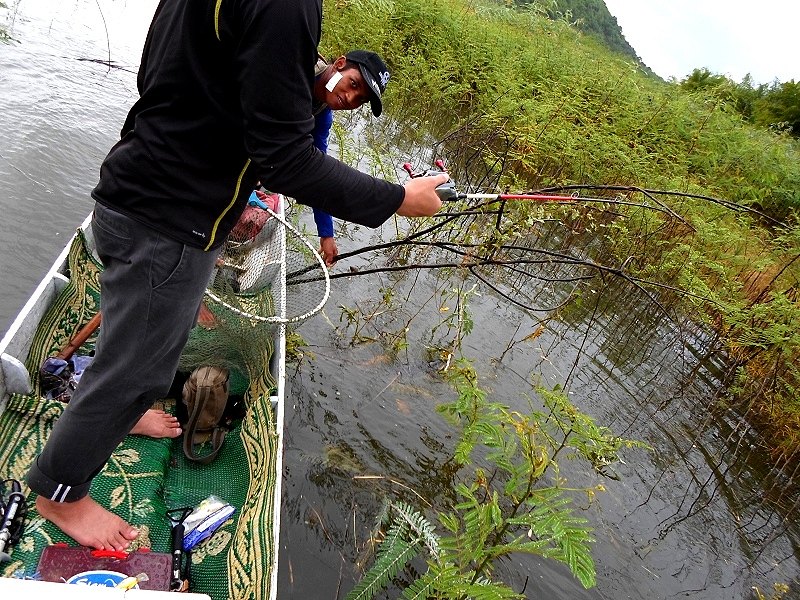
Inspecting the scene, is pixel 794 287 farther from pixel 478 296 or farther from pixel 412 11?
pixel 412 11

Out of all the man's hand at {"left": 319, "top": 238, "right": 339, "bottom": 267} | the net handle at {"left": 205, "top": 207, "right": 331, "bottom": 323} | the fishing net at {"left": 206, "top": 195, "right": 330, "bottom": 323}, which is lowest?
the fishing net at {"left": 206, "top": 195, "right": 330, "bottom": 323}

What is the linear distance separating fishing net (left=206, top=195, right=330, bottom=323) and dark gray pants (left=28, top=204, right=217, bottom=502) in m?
1.45

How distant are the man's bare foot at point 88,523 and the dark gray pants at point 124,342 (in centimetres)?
10

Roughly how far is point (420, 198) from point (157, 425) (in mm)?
1707

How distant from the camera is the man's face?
2.26 m

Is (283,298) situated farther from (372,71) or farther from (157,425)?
(372,71)

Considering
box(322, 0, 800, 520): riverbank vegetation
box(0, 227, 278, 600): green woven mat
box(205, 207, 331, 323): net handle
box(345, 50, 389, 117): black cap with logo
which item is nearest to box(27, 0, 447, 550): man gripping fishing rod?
box(0, 227, 278, 600): green woven mat

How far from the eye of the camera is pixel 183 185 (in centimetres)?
177

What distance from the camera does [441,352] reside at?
4977 millimetres

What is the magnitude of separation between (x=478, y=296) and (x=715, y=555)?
3064 mm

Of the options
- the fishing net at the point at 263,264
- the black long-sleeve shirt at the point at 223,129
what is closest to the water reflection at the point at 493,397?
the fishing net at the point at 263,264

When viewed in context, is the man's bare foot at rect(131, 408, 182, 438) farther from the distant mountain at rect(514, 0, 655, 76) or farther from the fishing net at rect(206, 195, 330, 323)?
the distant mountain at rect(514, 0, 655, 76)

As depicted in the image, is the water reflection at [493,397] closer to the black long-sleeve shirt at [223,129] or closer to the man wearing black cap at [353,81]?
the man wearing black cap at [353,81]

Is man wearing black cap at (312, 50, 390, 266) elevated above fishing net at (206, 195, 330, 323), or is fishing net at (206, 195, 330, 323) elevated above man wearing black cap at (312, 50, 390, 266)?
man wearing black cap at (312, 50, 390, 266)
